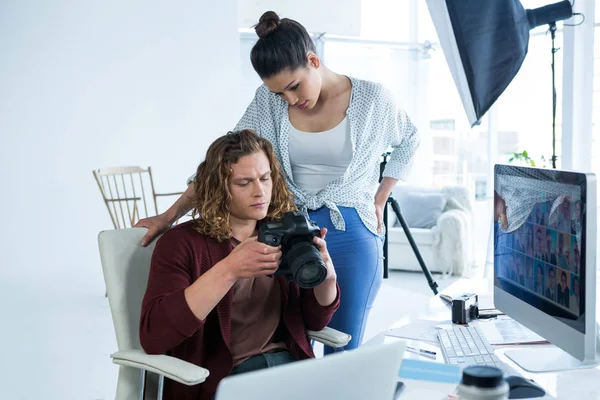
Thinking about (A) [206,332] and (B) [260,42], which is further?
(B) [260,42]

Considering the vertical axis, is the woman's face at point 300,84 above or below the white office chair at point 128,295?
above

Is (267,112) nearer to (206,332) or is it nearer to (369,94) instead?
(369,94)

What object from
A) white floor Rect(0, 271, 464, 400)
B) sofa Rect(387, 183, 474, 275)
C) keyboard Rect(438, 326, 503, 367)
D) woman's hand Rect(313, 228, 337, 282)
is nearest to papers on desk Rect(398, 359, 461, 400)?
keyboard Rect(438, 326, 503, 367)

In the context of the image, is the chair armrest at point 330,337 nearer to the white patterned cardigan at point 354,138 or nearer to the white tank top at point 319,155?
the white patterned cardigan at point 354,138

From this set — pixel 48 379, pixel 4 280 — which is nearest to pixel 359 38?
pixel 4 280

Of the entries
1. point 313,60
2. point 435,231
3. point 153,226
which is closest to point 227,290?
point 153,226

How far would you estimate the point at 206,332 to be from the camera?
1.62 m

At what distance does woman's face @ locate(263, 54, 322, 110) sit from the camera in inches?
72.1

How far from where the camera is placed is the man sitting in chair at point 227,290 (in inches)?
57.5

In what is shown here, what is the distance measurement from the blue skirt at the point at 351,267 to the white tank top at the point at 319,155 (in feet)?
0.33

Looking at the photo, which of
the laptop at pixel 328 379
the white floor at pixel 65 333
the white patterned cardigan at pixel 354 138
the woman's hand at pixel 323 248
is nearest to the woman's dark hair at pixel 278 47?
the white patterned cardigan at pixel 354 138

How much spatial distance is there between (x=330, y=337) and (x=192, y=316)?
1.35ft

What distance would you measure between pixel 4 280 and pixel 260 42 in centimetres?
431

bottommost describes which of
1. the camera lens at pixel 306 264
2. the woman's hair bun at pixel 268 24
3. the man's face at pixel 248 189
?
the camera lens at pixel 306 264
